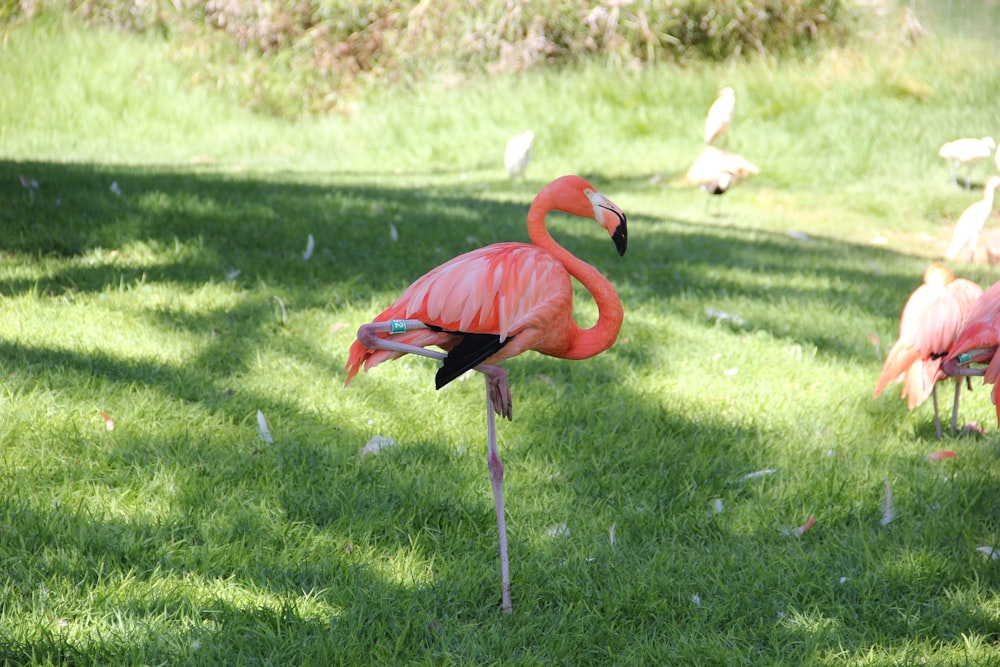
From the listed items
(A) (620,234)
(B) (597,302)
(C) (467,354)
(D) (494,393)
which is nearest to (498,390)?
(D) (494,393)

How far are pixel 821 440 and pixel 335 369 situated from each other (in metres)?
2.13

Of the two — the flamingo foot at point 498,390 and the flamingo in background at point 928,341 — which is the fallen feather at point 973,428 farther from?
the flamingo foot at point 498,390

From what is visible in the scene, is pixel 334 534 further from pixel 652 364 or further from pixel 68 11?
pixel 68 11

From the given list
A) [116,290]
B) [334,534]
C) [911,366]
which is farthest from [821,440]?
[116,290]

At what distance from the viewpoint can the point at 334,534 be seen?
282 cm

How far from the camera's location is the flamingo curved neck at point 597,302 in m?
2.58

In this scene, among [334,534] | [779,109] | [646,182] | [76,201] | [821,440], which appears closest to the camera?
[334,534]

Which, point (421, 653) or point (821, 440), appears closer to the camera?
point (421, 653)

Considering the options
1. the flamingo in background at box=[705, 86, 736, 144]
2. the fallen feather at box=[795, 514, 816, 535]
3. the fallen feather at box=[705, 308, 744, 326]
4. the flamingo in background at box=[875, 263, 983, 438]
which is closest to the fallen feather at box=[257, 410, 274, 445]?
the fallen feather at box=[795, 514, 816, 535]

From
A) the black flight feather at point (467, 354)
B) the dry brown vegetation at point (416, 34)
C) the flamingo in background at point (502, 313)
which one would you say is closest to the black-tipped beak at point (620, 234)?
the flamingo in background at point (502, 313)

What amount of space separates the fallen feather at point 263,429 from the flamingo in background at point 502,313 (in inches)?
37.1

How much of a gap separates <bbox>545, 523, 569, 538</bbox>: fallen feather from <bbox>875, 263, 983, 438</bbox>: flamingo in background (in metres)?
1.62

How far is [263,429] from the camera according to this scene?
11.1 ft

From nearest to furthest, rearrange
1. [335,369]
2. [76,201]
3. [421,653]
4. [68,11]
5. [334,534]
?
[421,653], [334,534], [335,369], [76,201], [68,11]
